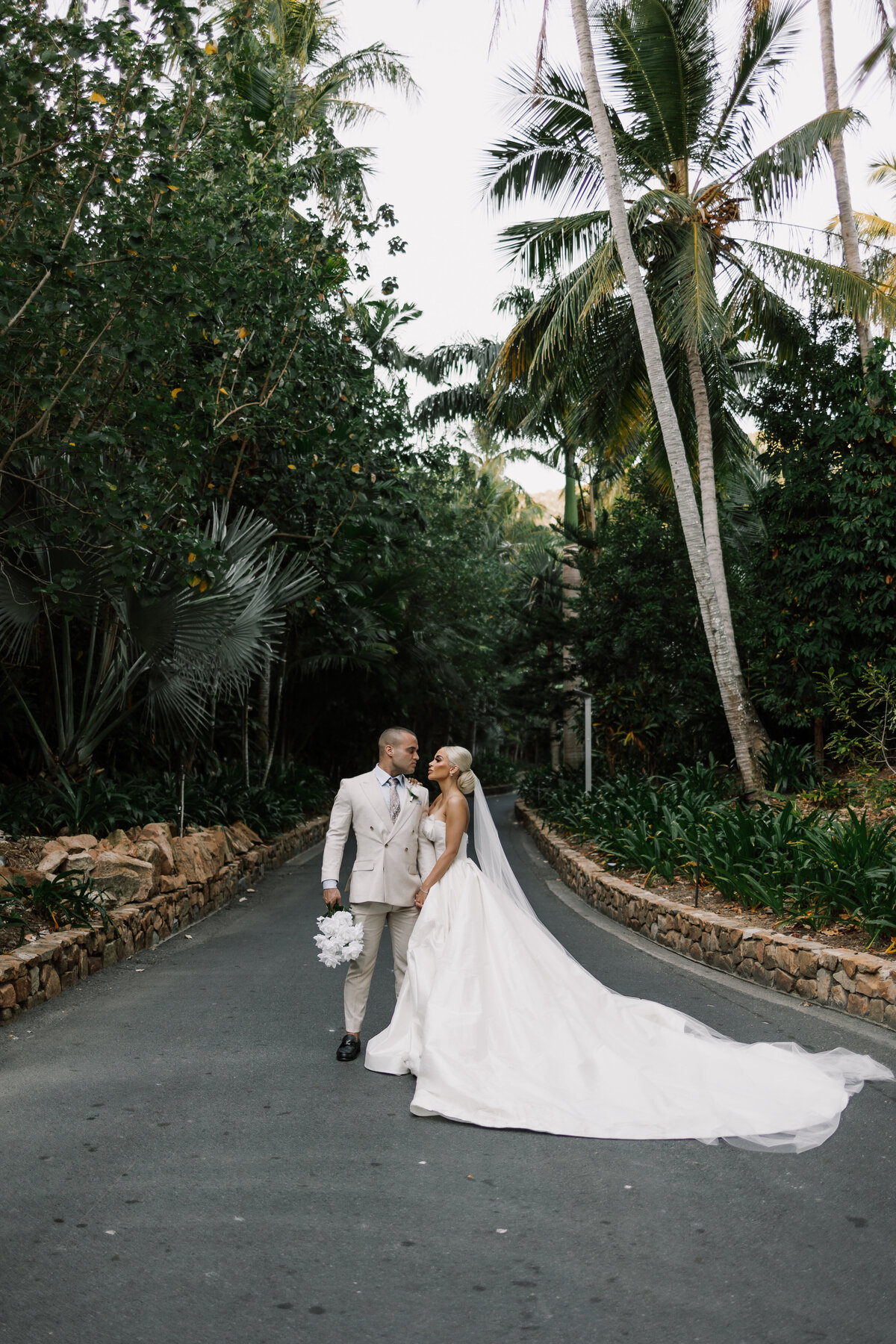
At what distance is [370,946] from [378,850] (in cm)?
54

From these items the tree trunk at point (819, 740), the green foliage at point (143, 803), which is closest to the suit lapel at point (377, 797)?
the green foliage at point (143, 803)

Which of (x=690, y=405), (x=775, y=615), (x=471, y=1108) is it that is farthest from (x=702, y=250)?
(x=471, y=1108)

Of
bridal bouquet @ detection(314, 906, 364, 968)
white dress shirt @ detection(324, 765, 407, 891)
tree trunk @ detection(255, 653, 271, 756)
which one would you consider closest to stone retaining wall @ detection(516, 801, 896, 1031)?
white dress shirt @ detection(324, 765, 407, 891)

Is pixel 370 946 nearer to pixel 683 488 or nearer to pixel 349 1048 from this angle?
pixel 349 1048

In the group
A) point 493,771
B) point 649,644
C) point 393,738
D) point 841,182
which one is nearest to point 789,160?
point 841,182

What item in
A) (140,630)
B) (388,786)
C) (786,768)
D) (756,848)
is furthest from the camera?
(786,768)

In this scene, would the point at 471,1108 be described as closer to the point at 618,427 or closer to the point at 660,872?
the point at 660,872

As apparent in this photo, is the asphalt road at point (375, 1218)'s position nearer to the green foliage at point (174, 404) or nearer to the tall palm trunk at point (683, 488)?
the green foliage at point (174, 404)

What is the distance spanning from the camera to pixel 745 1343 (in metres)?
2.97

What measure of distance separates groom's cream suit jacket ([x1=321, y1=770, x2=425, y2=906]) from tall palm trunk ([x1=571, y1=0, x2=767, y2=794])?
8.86 meters

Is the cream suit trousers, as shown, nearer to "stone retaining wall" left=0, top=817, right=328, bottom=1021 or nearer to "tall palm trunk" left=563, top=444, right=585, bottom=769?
"stone retaining wall" left=0, top=817, right=328, bottom=1021

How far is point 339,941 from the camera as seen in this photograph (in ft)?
19.0

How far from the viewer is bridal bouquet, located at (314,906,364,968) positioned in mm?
5773

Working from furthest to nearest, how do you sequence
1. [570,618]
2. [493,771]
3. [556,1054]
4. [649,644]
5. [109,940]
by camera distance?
[493,771]
[570,618]
[649,644]
[109,940]
[556,1054]
